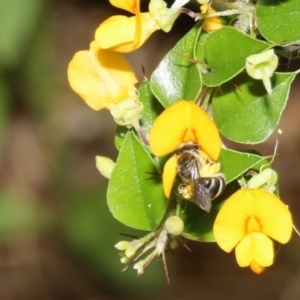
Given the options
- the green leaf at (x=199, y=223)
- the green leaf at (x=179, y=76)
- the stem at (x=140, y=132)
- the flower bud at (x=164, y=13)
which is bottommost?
the green leaf at (x=199, y=223)

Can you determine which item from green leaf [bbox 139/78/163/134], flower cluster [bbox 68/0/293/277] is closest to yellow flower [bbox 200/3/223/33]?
flower cluster [bbox 68/0/293/277]

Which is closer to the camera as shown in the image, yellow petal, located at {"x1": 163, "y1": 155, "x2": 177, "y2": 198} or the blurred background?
yellow petal, located at {"x1": 163, "y1": 155, "x2": 177, "y2": 198}

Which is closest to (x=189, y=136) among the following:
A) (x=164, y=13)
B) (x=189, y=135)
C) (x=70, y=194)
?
(x=189, y=135)

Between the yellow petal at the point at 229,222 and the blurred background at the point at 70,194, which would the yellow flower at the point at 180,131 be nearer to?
the yellow petal at the point at 229,222

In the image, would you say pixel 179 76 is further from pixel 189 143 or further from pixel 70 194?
pixel 70 194

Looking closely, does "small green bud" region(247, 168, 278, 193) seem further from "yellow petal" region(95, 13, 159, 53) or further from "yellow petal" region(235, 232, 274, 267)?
"yellow petal" region(95, 13, 159, 53)

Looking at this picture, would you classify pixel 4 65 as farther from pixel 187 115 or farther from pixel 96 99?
pixel 187 115

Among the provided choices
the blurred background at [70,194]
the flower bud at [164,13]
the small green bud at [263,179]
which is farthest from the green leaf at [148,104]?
the blurred background at [70,194]
